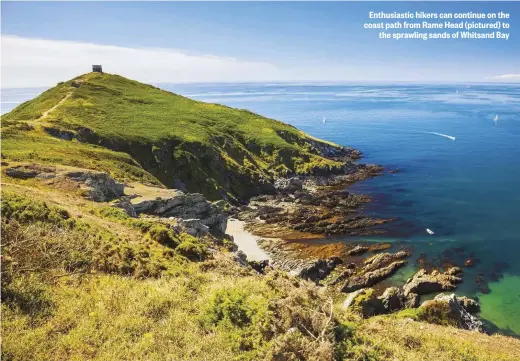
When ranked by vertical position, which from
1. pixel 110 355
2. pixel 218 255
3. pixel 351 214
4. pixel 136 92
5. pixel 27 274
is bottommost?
pixel 351 214

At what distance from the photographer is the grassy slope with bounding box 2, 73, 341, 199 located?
227ft

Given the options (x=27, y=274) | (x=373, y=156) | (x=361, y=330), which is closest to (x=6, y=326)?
A: (x=27, y=274)

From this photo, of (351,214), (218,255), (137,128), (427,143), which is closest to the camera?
(218,255)

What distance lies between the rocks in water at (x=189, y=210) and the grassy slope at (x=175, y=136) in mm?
16890

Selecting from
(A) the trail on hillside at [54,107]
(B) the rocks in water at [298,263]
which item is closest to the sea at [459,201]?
(B) the rocks in water at [298,263]

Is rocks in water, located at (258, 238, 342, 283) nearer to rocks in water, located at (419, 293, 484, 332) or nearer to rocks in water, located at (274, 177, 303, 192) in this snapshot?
rocks in water, located at (419, 293, 484, 332)

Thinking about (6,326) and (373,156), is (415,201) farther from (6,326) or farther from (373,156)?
(6,326)

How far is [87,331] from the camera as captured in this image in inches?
406

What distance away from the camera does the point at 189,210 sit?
37312mm

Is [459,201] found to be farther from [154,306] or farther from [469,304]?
[154,306]

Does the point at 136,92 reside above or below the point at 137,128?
above

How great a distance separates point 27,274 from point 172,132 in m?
72.9

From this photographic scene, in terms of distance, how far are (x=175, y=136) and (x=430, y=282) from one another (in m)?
62.1

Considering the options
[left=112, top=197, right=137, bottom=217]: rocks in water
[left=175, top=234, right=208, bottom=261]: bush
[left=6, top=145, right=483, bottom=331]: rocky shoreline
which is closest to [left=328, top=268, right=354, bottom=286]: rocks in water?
[left=6, top=145, right=483, bottom=331]: rocky shoreline
